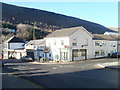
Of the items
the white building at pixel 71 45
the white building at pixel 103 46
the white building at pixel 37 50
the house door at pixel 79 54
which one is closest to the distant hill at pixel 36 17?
the white building at pixel 37 50

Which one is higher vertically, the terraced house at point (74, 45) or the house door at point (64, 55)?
the terraced house at point (74, 45)

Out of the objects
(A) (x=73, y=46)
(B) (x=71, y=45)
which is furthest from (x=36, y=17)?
(B) (x=71, y=45)

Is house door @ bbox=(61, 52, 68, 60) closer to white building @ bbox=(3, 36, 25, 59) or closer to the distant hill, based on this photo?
white building @ bbox=(3, 36, 25, 59)

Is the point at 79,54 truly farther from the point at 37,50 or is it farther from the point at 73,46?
the point at 37,50

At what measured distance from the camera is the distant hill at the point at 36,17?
117188 mm

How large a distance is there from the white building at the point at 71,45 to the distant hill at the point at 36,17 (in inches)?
3057

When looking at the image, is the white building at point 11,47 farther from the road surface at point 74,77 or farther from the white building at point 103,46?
the road surface at point 74,77

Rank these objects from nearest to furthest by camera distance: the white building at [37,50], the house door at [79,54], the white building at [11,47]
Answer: the house door at [79,54]
the white building at [37,50]
the white building at [11,47]

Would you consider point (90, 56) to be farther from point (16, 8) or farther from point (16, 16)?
point (16, 8)

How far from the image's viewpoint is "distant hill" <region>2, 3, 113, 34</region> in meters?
117

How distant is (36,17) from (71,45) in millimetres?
98150

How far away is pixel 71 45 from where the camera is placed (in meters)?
36.7

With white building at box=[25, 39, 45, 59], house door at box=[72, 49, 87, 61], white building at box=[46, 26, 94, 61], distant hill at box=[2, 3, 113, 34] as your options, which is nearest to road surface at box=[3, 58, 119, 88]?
white building at box=[46, 26, 94, 61]

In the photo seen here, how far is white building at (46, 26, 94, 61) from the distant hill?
77.6 meters
